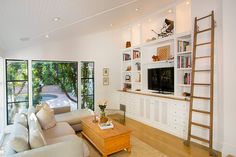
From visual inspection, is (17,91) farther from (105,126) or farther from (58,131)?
(105,126)

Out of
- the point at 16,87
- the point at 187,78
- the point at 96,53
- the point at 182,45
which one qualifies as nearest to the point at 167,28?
the point at 182,45

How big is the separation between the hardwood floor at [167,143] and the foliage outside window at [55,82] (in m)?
2.51

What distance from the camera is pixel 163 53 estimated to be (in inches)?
176

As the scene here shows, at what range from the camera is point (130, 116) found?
5.27 meters

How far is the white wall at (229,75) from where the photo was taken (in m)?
2.49

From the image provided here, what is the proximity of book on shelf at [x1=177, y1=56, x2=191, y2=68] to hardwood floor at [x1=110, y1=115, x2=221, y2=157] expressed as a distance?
1772 mm

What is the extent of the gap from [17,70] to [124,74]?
3589mm

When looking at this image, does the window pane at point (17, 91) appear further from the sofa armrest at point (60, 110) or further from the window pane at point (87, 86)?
the window pane at point (87, 86)

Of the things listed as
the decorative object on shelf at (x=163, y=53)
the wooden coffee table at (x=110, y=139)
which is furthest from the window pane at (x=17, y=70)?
the decorative object on shelf at (x=163, y=53)

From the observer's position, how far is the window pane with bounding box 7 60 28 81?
13.6 ft

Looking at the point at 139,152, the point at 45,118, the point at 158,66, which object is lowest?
the point at 139,152

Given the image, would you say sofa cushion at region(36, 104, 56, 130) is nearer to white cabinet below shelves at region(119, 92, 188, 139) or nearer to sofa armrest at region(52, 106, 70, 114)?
sofa armrest at region(52, 106, 70, 114)

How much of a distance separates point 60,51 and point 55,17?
267 cm

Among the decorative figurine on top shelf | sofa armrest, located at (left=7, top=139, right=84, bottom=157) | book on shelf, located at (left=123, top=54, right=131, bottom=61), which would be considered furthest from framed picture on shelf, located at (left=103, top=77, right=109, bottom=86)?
sofa armrest, located at (left=7, top=139, right=84, bottom=157)
